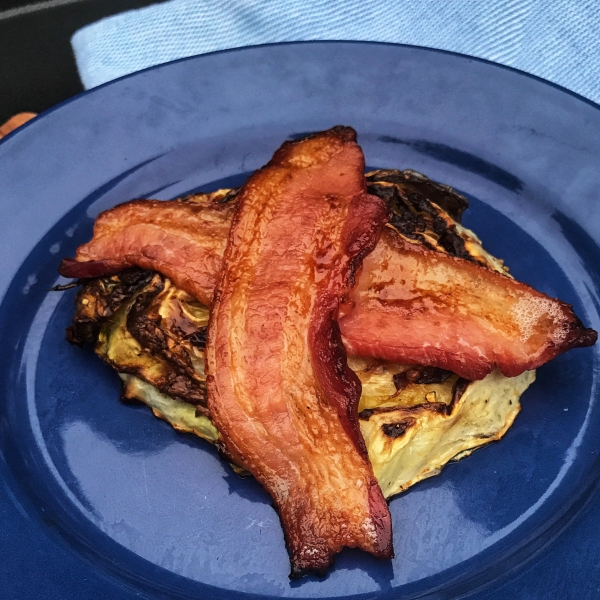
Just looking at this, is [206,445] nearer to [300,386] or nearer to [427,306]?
[300,386]

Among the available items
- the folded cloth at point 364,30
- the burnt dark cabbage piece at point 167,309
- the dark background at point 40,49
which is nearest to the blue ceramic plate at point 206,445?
the burnt dark cabbage piece at point 167,309

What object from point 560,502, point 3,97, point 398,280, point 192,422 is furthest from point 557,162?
point 3,97

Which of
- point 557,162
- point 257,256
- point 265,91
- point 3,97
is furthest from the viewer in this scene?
point 3,97

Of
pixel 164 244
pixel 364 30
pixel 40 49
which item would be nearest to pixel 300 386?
pixel 164 244

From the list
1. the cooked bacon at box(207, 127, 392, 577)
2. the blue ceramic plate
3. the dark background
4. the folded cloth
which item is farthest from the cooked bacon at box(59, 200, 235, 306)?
the dark background

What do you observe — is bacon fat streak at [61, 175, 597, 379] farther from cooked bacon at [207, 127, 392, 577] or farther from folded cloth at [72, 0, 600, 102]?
folded cloth at [72, 0, 600, 102]

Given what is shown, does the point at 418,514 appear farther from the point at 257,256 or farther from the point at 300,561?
the point at 257,256
